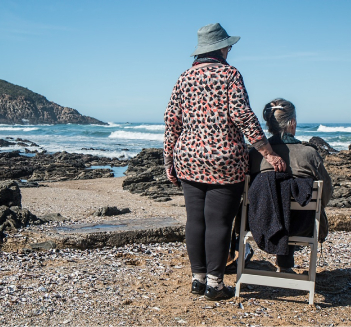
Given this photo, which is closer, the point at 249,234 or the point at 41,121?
the point at 249,234

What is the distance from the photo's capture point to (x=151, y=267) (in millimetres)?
4398

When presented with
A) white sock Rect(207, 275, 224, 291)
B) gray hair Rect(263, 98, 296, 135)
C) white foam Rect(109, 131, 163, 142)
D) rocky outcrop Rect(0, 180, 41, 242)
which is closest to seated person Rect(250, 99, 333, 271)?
gray hair Rect(263, 98, 296, 135)

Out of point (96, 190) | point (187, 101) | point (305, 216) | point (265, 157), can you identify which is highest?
point (187, 101)

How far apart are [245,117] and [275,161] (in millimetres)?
407

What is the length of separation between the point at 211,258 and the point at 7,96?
112 meters

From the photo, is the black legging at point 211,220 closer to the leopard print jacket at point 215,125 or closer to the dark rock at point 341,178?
the leopard print jacket at point 215,125

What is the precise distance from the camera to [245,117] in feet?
10.6

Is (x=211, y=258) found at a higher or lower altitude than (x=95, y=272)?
higher

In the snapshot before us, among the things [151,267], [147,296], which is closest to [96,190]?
[151,267]

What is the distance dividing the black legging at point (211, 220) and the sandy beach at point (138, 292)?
0.33 metres

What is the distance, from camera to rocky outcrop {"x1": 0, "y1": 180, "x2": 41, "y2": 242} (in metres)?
5.54

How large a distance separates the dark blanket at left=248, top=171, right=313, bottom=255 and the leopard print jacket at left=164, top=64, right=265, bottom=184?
188 mm

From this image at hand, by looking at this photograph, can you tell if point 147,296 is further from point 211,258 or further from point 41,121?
point 41,121

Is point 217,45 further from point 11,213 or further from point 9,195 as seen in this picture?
point 9,195
